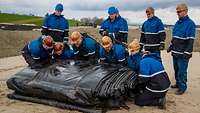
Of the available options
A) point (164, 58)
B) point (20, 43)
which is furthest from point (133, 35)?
point (164, 58)

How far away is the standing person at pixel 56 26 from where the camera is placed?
35.6 ft

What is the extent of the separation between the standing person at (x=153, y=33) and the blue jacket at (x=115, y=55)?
1.36m

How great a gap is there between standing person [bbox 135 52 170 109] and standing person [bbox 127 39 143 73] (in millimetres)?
437

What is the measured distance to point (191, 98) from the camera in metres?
9.35

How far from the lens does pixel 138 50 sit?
880 cm

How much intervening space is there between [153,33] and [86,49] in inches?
71.0

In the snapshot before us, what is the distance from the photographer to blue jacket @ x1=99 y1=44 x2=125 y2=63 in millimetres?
9039

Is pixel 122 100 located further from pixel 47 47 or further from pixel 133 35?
pixel 133 35

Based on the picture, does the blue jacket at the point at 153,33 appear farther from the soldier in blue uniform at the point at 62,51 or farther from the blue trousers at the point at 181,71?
the soldier in blue uniform at the point at 62,51

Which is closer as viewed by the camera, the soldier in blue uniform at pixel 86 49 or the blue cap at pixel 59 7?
the soldier in blue uniform at pixel 86 49

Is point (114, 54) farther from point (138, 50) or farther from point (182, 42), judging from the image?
point (182, 42)

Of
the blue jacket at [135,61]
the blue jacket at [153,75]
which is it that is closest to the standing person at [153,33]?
the blue jacket at [135,61]

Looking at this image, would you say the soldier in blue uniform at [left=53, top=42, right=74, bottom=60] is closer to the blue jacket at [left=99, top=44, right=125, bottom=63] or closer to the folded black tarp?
the folded black tarp

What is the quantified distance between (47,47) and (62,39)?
186 cm
